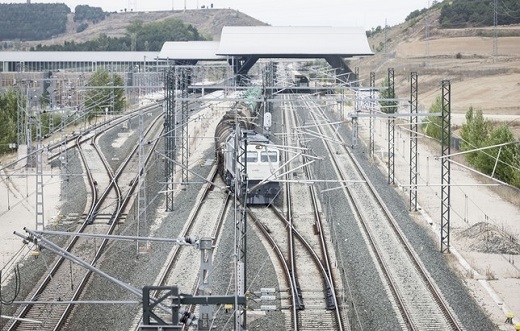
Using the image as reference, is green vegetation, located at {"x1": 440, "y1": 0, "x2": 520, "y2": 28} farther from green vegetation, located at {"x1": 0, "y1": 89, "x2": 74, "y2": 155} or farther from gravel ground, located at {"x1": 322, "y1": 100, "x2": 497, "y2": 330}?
gravel ground, located at {"x1": 322, "y1": 100, "x2": 497, "y2": 330}

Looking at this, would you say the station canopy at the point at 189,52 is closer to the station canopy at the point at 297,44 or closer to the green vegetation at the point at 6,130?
the station canopy at the point at 297,44

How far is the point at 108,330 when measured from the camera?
1560cm

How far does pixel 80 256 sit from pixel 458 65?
6977 centimetres

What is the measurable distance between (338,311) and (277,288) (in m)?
2.34

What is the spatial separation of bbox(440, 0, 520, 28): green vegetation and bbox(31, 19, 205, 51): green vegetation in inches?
1756

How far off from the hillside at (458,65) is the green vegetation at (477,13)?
80.9 inches

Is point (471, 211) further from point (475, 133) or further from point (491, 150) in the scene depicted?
point (475, 133)

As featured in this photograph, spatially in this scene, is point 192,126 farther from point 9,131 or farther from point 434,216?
point 434,216

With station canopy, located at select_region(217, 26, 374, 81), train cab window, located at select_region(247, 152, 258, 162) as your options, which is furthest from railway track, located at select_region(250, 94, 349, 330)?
station canopy, located at select_region(217, 26, 374, 81)

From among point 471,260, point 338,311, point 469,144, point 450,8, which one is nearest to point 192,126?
point 469,144

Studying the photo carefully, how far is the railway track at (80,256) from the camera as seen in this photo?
→ 16156 millimetres

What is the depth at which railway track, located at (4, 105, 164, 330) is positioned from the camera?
16.2m

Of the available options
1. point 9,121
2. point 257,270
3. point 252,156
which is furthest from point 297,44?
point 257,270

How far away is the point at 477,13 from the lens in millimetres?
108375
